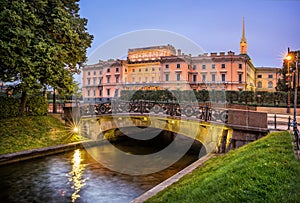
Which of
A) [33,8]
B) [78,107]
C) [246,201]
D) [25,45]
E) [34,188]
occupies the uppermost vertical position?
[33,8]

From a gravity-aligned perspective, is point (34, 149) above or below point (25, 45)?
below

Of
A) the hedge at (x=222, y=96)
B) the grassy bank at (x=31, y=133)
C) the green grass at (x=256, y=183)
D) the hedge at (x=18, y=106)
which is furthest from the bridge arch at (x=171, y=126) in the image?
the hedge at (x=222, y=96)

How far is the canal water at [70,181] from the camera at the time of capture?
10516 millimetres

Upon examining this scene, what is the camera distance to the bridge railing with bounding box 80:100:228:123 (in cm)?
1514

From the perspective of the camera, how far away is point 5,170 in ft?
44.1

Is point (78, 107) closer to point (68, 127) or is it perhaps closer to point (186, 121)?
point (68, 127)

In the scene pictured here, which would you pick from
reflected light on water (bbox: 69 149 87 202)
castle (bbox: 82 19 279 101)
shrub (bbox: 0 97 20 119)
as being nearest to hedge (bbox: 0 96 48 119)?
shrub (bbox: 0 97 20 119)

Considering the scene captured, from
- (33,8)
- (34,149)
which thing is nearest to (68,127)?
(34,149)

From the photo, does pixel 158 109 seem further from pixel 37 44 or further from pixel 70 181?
pixel 37 44

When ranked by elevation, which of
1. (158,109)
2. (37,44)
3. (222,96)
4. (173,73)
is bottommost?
(158,109)

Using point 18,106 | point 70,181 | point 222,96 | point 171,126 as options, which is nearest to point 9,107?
point 18,106

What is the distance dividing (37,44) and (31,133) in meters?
6.23

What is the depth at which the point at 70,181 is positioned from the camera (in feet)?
40.9

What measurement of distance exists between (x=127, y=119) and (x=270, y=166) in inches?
624
